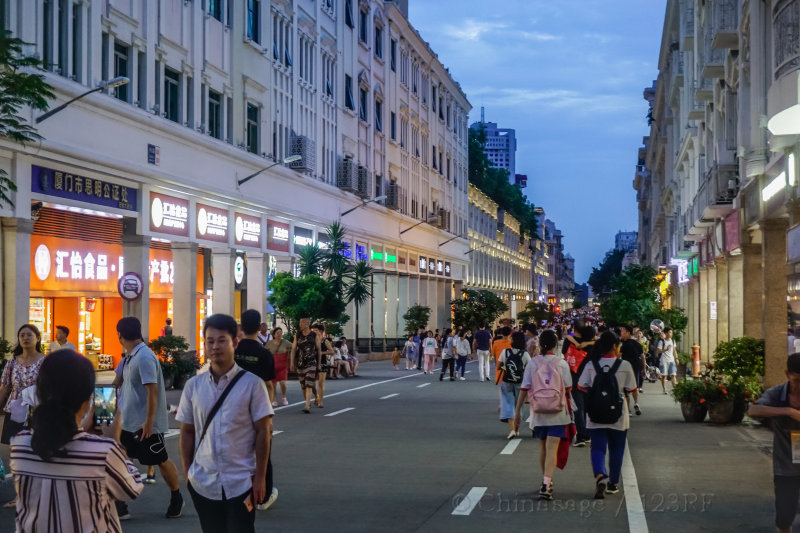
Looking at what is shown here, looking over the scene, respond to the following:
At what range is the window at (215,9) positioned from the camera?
35.8m

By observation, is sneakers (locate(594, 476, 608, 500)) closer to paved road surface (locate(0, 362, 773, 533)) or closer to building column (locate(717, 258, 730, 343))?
paved road surface (locate(0, 362, 773, 533))

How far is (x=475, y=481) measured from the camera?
1296cm

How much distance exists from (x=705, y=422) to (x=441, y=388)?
39.6 feet

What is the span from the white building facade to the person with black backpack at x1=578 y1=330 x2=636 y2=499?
46.3 feet

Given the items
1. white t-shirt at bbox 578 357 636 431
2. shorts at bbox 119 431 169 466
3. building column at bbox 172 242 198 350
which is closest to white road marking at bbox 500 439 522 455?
white t-shirt at bbox 578 357 636 431

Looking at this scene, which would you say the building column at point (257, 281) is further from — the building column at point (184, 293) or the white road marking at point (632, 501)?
the white road marking at point (632, 501)

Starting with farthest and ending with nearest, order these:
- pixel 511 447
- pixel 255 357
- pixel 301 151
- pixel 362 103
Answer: pixel 362 103 < pixel 301 151 < pixel 511 447 < pixel 255 357

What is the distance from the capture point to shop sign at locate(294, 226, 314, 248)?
44.8m

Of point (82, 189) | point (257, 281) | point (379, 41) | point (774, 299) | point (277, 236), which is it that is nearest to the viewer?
point (774, 299)

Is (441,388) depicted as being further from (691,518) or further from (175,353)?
(691,518)

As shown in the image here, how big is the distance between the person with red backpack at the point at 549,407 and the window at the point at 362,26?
1773 inches

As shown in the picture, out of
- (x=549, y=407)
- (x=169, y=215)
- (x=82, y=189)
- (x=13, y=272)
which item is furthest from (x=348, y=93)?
(x=549, y=407)

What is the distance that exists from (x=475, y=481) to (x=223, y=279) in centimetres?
2622

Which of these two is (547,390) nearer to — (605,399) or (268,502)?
(605,399)
